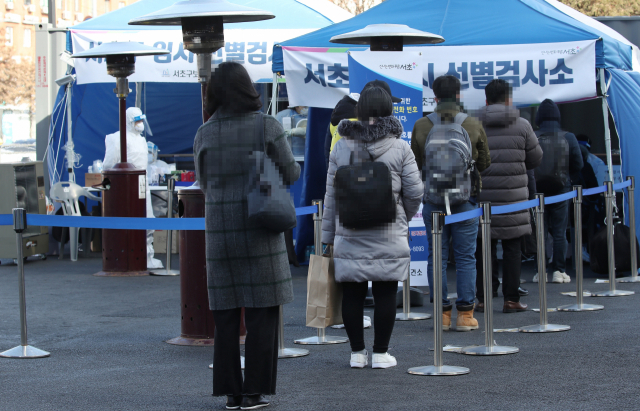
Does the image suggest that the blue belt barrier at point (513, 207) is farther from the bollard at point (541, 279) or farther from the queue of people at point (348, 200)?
the queue of people at point (348, 200)

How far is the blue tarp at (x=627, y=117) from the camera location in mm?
9812

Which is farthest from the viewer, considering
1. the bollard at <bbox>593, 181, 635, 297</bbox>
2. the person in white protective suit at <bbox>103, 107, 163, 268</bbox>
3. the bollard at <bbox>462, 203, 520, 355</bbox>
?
the person in white protective suit at <bbox>103, 107, 163, 268</bbox>

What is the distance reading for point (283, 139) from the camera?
15.0 feet

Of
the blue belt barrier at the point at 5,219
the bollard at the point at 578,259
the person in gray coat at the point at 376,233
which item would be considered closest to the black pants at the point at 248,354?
the person in gray coat at the point at 376,233

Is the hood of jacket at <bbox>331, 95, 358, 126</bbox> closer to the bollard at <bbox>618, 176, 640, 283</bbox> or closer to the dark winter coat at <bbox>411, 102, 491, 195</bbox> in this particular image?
the dark winter coat at <bbox>411, 102, 491, 195</bbox>

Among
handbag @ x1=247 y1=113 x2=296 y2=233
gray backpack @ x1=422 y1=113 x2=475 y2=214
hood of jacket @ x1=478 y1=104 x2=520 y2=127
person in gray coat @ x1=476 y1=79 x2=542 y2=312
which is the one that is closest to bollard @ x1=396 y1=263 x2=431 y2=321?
person in gray coat @ x1=476 y1=79 x2=542 y2=312

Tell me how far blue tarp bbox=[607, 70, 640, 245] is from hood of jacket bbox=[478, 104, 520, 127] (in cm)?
290

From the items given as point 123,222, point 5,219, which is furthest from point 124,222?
point 5,219

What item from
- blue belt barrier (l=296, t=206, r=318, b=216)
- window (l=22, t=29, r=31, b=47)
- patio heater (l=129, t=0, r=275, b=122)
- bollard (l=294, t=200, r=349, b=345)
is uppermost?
window (l=22, t=29, r=31, b=47)

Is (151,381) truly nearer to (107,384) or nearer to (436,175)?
(107,384)

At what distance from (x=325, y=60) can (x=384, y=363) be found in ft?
15.7

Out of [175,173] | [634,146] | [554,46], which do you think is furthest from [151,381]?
[175,173]

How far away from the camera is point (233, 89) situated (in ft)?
14.8

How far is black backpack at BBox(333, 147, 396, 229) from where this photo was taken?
5.21 meters
